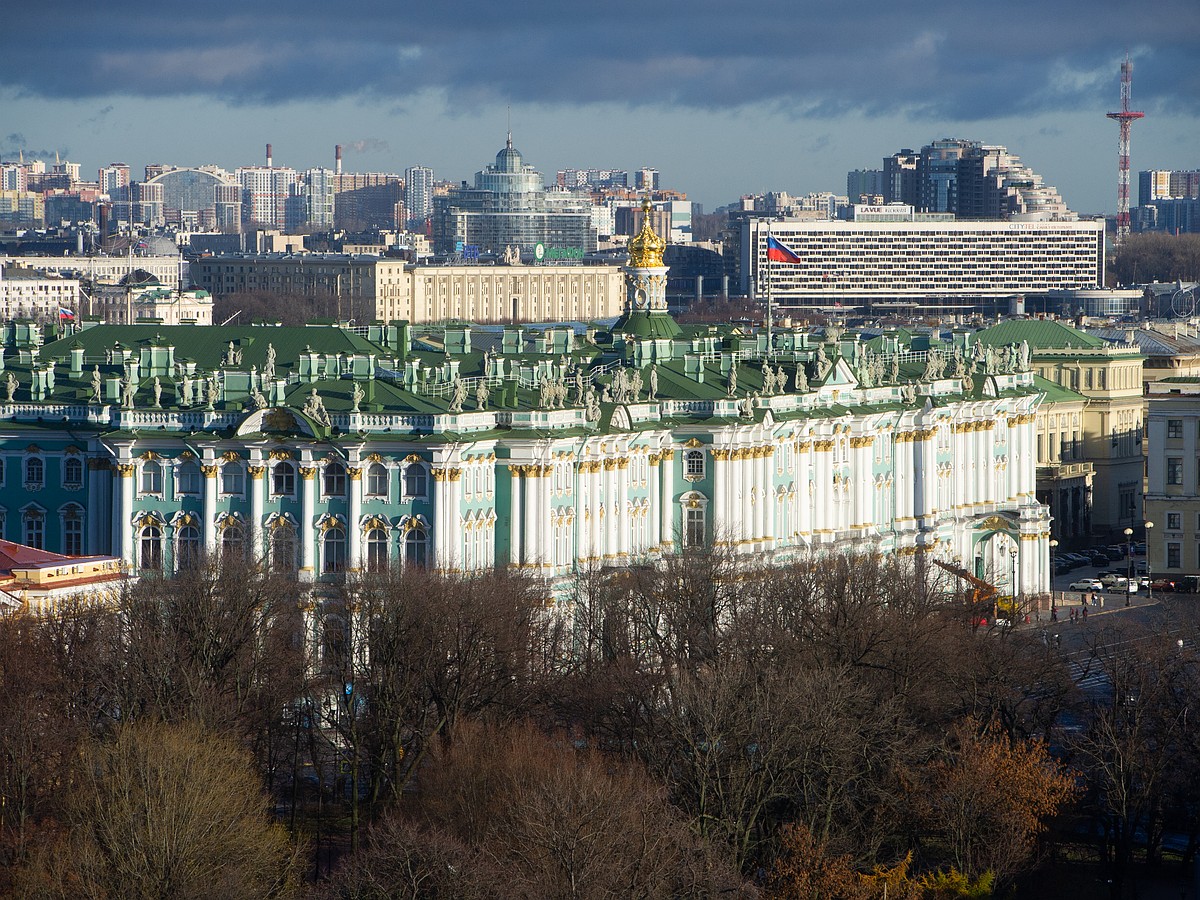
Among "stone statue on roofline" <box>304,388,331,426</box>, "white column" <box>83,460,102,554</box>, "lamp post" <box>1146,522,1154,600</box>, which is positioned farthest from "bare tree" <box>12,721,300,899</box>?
"lamp post" <box>1146,522,1154,600</box>

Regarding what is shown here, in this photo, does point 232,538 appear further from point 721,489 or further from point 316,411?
point 721,489

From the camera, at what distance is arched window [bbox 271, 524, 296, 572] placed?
103375 millimetres

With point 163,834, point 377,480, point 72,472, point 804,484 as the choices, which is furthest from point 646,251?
point 163,834

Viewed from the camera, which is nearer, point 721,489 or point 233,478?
point 233,478

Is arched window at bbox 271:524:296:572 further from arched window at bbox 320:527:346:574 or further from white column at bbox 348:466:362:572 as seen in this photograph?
white column at bbox 348:466:362:572

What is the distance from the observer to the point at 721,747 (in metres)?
80.2

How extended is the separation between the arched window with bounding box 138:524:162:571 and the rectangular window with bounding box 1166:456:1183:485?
48.4 meters

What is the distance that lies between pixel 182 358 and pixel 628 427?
2003 cm

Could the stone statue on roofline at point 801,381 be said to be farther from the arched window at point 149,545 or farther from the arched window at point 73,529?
the arched window at point 73,529

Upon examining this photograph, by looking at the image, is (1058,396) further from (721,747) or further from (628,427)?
(721,747)

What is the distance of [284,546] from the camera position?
104000 millimetres

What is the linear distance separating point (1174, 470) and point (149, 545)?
48834 millimetres

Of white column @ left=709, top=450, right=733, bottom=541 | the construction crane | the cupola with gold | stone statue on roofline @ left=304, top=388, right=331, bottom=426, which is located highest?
the cupola with gold

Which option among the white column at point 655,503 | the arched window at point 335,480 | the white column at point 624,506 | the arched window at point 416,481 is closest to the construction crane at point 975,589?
the white column at point 655,503
